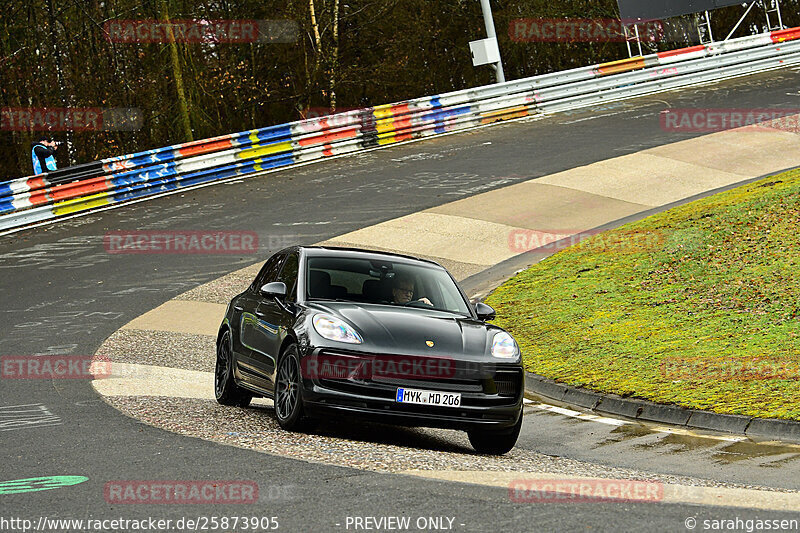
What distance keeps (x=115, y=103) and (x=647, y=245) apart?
2198 cm

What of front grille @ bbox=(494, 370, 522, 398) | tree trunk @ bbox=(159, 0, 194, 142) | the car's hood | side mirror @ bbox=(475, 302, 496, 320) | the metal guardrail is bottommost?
front grille @ bbox=(494, 370, 522, 398)

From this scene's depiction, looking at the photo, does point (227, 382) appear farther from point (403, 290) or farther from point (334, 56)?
point (334, 56)

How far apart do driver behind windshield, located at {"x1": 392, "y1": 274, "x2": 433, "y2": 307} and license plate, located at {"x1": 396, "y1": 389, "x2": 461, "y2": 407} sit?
1327 mm

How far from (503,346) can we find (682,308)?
18.4 feet

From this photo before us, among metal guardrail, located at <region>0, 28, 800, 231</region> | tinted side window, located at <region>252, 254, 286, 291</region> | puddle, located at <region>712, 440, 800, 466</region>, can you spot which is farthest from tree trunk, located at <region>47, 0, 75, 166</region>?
puddle, located at <region>712, 440, 800, 466</region>

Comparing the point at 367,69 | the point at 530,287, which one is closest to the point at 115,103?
the point at 367,69

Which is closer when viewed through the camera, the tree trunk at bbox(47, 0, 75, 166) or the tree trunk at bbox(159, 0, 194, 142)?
the tree trunk at bbox(159, 0, 194, 142)

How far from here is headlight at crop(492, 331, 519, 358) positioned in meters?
8.64

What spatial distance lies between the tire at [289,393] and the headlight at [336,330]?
27 centimetres

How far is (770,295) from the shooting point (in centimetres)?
1341

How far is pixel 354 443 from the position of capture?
8.22 m

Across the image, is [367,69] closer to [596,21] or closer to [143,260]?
[596,21]

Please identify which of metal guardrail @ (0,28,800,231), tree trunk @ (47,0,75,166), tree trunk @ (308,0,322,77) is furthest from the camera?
tree trunk @ (308,0,322,77)

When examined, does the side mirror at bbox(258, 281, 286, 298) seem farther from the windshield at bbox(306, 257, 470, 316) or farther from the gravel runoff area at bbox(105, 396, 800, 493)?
the gravel runoff area at bbox(105, 396, 800, 493)
